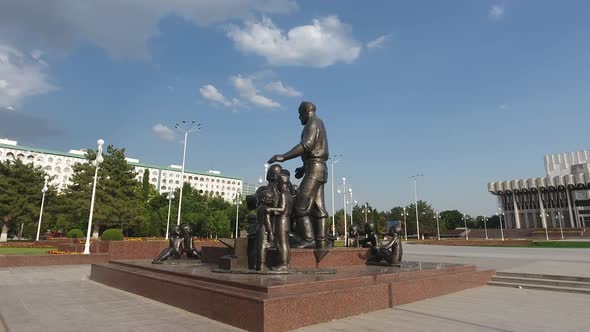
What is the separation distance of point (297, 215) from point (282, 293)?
132 inches

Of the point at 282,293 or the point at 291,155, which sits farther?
the point at 291,155

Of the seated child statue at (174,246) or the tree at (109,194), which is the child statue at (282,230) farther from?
the tree at (109,194)

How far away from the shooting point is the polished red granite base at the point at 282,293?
446cm

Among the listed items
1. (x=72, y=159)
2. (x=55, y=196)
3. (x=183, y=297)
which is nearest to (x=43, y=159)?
(x=72, y=159)

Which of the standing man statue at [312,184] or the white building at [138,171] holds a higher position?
the white building at [138,171]

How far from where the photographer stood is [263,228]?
619 centimetres

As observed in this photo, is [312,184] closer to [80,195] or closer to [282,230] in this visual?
[282,230]

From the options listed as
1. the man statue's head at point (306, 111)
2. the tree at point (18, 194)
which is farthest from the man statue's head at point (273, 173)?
the tree at point (18, 194)

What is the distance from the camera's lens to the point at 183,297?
577 cm

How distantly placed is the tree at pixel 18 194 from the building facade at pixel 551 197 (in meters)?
70.5

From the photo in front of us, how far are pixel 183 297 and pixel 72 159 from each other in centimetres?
9559

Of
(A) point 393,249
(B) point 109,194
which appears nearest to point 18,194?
(B) point 109,194

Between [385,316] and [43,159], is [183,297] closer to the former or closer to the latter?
[385,316]

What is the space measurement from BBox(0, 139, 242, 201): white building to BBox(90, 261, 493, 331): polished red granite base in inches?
2356
